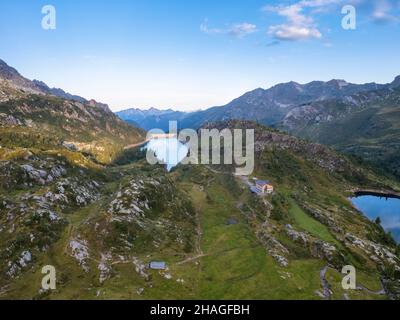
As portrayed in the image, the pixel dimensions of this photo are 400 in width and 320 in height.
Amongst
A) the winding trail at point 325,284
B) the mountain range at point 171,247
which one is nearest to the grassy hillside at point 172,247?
the winding trail at point 325,284

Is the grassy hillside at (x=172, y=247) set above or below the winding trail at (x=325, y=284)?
above

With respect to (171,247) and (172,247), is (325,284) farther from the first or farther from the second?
(171,247)

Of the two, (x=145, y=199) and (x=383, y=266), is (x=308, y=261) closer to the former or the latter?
(x=383, y=266)

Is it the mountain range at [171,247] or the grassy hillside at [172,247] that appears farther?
the grassy hillside at [172,247]

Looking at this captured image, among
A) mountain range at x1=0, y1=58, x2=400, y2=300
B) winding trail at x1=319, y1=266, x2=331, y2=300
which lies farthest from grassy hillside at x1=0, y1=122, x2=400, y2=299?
mountain range at x1=0, y1=58, x2=400, y2=300

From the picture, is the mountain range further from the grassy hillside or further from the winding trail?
the grassy hillside

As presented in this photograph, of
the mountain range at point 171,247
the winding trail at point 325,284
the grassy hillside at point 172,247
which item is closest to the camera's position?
the winding trail at point 325,284

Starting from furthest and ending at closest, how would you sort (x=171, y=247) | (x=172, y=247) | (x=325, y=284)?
(x=172, y=247) < (x=171, y=247) < (x=325, y=284)

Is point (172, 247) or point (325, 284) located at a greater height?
point (172, 247)

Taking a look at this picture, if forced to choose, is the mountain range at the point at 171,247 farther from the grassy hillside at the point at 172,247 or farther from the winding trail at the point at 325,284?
the grassy hillside at the point at 172,247

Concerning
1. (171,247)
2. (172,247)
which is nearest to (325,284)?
(172,247)

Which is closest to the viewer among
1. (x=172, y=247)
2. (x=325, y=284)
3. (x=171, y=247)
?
(x=325, y=284)
